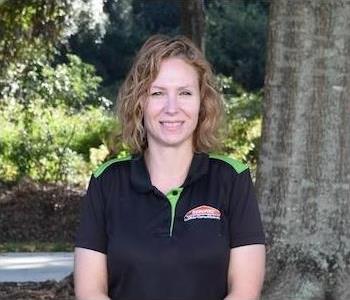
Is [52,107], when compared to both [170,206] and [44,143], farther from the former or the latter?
[170,206]

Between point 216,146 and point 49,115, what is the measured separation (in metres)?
15.4

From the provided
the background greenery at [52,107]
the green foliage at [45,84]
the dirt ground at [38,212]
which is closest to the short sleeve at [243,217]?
the background greenery at [52,107]

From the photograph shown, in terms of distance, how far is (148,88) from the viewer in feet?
10.5

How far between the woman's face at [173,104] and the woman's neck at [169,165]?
1.2 inches

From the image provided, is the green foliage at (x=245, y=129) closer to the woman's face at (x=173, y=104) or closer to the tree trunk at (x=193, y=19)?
the tree trunk at (x=193, y=19)

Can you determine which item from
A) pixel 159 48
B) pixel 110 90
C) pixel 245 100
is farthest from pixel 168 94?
pixel 110 90

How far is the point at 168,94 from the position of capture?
321 cm

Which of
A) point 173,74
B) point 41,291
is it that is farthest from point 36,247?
point 173,74

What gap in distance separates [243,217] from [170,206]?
0.23 meters

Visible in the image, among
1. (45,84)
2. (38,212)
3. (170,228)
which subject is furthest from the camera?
(45,84)

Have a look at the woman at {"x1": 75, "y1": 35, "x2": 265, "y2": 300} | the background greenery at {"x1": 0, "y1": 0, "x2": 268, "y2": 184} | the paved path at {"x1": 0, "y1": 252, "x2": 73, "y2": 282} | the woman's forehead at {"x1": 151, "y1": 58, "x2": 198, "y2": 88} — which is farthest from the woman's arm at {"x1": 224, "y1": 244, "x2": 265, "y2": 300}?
the background greenery at {"x1": 0, "y1": 0, "x2": 268, "y2": 184}

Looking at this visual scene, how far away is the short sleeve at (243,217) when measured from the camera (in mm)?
3150

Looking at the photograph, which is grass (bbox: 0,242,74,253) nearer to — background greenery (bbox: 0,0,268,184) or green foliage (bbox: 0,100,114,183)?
background greenery (bbox: 0,0,268,184)

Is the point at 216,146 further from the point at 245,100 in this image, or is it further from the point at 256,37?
the point at 256,37
